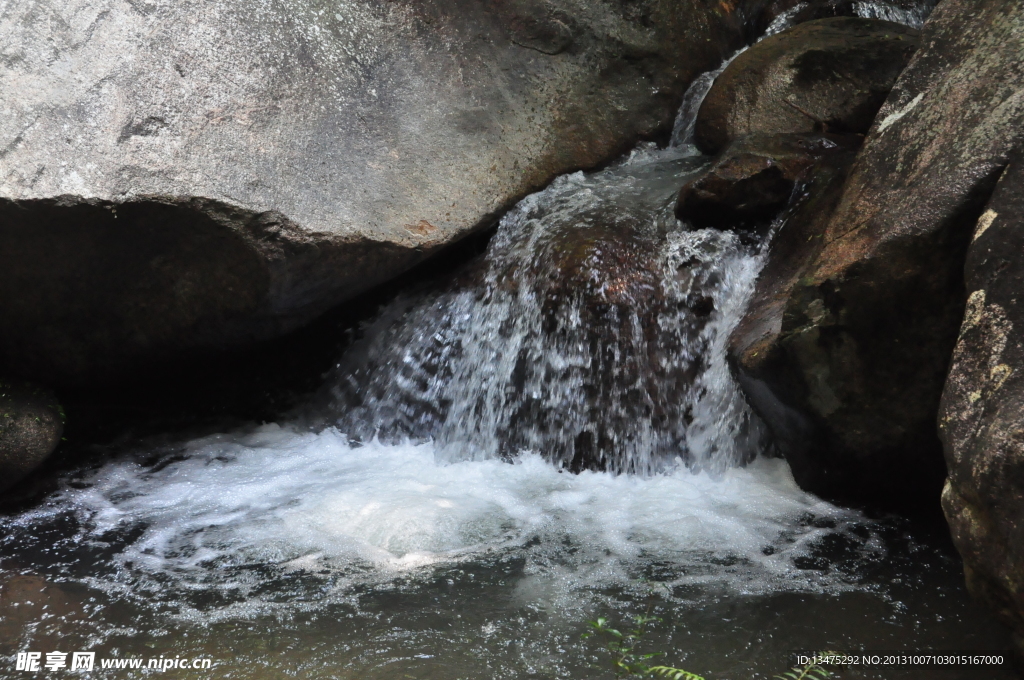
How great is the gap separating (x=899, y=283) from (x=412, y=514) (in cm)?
211

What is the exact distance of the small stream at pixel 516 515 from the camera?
2.46 metres

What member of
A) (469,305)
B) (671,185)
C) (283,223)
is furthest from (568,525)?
(671,185)

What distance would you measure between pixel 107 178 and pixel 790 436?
327cm

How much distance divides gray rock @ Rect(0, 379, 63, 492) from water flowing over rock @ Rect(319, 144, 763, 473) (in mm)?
1476

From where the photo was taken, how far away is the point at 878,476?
3.20m

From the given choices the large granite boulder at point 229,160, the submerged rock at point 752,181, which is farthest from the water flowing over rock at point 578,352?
the large granite boulder at point 229,160

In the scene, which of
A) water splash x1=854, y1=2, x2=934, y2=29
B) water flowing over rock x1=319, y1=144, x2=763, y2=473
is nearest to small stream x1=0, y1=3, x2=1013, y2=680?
water flowing over rock x1=319, y1=144, x2=763, y2=473

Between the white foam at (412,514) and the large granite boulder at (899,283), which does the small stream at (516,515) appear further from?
the large granite boulder at (899,283)

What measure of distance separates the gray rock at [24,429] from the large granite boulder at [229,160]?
0.72 feet

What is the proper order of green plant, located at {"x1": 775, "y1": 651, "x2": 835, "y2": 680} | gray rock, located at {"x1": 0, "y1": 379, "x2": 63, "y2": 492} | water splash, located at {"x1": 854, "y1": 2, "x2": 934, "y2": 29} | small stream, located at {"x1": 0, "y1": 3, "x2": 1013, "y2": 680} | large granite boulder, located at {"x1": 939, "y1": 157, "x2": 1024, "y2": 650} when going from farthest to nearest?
1. water splash, located at {"x1": 854, "y1": 2, "x2": 934, "y2": 29}
2. gray rock, located at {"x1": 0, "y1": 379, "x2": 63, "y2": 492}
3. small stream, located at {"x1": 0, "y1": 3, "x2": 1013, "y2": 680}
4. green plant, located at {"x1": 775, "y1": 651, "x2": 835, "y2": 680}
5. large granite boulder, located at {"x1": 939, "y1": 157, "x2": 1024, "y2": 650}

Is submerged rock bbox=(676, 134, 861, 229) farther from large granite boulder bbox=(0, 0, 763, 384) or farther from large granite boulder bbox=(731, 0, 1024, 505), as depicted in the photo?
large granite boulder bbox=(0, 0, 763, 384)

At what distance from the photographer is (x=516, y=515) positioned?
134 inches

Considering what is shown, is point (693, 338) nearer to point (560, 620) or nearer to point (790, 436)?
point (790, 436)

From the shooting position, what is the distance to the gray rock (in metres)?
3.89
